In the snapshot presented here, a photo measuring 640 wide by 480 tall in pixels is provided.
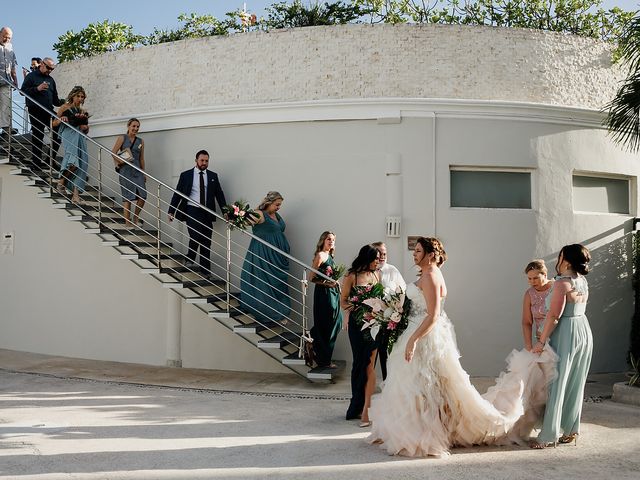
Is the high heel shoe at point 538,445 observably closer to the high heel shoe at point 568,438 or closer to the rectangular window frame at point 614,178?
the high heel shoe at point 568,438

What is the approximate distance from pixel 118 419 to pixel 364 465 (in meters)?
2.78

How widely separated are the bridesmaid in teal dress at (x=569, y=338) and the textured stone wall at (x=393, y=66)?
4366 mm

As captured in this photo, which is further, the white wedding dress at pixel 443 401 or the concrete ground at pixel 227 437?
the white wedding dress at pixel 443 401

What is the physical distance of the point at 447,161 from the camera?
9734mm

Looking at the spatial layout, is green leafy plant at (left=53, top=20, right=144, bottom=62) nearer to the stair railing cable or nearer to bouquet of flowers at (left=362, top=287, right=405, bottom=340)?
the stair railing cable

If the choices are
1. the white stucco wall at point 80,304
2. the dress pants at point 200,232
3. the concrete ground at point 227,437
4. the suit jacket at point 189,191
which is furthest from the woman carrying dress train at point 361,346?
the suit jacket at point 189,191

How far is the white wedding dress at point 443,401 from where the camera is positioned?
18.5ft

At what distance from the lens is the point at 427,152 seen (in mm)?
9703

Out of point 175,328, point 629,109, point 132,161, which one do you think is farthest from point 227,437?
point 629,109

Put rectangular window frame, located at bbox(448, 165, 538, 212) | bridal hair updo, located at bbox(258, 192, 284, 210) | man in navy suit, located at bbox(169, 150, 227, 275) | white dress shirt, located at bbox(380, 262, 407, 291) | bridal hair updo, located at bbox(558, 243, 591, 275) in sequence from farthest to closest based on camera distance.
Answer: man in navy suit, located at bbox(169, 150, 227, 275), rectangular window frame, located at bbox(448, 165, 538, 212), bridal hair updo, located at bbox(258, 192, 284, 210), white dress shirt, located at bbox(380, 262, 407, 291), bridal hair updo, located at bbox(558, 243, 591, 275)

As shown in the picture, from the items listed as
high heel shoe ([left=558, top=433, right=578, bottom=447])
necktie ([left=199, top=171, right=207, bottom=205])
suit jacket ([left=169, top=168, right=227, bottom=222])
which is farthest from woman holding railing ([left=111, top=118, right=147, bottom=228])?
high heel shoe ([left=558, top=433, right=578, bottom=447])

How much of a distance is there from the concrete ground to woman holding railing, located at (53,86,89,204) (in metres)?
2.74

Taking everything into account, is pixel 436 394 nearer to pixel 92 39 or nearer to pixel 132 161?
pixel 132 161

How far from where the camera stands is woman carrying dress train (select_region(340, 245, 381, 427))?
683 cm
